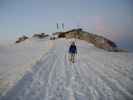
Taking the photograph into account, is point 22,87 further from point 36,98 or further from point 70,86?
point 70,86

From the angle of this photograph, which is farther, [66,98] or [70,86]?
[70,86]

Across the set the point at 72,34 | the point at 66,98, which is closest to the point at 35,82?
the point at 66,98

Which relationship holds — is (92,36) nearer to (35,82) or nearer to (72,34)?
(72,34)

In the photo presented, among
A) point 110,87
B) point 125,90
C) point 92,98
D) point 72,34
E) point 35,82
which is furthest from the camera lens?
point 72,34

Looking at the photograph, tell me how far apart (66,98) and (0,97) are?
3022mm

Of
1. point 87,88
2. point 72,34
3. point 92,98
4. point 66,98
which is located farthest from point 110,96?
point 72,34

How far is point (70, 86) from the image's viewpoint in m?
8.70

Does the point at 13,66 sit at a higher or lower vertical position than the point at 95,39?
higher

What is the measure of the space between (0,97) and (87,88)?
4.35m

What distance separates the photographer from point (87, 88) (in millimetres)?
8297

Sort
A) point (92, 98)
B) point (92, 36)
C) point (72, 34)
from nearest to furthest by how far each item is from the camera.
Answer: point (92, 98), point (92, 36), point (72, 34)

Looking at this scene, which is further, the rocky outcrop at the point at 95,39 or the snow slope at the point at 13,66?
the rocky outcrop at the point at 95,39

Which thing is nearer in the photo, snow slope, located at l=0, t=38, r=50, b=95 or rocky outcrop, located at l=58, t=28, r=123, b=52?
snow slope, located at l=0, t=38, r=50, b=95

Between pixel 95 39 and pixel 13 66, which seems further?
pixel 95 39
